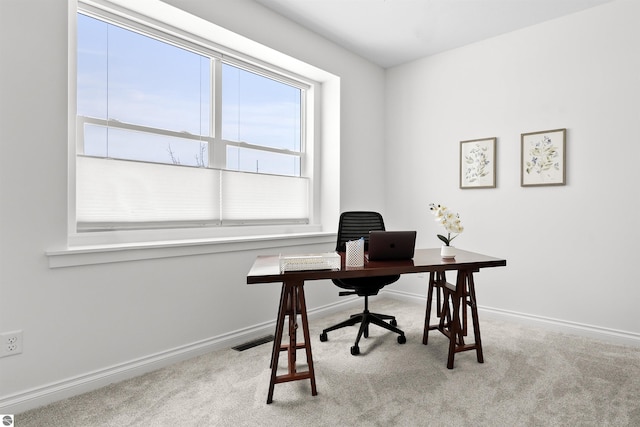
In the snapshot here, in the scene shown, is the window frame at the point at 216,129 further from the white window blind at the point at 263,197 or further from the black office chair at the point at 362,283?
the black office chair at the point at 362,283

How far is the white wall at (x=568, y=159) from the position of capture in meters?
2.80

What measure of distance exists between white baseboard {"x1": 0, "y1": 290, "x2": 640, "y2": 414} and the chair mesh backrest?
867 millimetres

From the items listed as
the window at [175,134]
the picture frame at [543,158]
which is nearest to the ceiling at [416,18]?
the window at [175,134]

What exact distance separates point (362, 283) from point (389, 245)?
0.62 meters

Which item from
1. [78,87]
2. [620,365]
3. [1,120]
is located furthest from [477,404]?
[78,87]

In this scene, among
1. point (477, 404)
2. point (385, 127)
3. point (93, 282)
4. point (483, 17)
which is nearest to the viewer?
point (477, 404)

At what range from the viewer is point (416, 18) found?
3.14 meters

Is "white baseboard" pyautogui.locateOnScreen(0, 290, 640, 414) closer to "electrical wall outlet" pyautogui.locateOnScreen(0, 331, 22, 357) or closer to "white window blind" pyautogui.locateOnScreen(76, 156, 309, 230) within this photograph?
"electrical wall outlet" pyautogui.locateOnScreen(0, 331, 22, 357)

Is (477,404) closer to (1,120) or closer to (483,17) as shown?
(1,120)

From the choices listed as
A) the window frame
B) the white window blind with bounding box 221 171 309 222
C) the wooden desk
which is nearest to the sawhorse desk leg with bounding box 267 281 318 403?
the wooden desk

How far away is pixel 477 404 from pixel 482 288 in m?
1.91

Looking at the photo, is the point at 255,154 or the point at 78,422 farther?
the point at 255,154

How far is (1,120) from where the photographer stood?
1.74 metres

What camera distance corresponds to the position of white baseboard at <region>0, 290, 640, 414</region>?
6.05 feet
